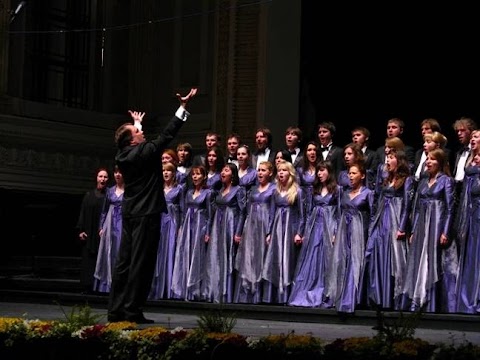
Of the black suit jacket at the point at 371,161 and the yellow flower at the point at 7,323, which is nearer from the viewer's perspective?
the yellow flower at the point at 7,323

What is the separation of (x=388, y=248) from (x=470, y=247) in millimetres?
672

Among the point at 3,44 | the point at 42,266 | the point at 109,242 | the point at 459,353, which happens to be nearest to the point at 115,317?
the point at 459,353

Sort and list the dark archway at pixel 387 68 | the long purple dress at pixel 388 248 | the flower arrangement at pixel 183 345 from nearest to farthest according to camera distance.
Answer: the flower arrangement at pixel 183 345
the long purple dress at pixel 388 248
the dark archway at pixel 387 68

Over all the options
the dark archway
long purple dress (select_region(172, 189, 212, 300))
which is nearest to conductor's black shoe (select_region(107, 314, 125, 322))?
long purple dress (select_region(172, 189, 212, 300))

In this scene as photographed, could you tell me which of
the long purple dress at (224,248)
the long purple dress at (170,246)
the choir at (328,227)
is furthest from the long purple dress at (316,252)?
the long purple dress at (170,246)

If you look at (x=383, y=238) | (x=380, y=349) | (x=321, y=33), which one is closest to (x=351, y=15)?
(x=321, y=33)

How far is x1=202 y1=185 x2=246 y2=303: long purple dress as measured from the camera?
29.2ft

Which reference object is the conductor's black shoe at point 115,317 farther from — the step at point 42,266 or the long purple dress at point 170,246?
the step at point 42,266

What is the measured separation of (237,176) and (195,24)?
4365 mm

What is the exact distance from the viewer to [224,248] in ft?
29.2

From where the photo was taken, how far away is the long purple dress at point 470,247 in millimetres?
7629

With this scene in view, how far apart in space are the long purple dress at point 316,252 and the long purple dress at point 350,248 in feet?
0.35

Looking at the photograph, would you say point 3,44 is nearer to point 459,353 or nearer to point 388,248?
point 388,248

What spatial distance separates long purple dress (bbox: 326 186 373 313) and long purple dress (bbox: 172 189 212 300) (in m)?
1.30
